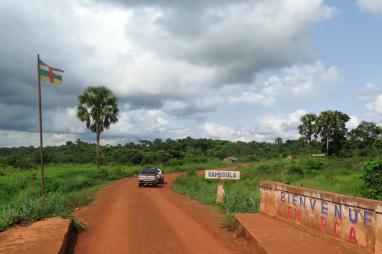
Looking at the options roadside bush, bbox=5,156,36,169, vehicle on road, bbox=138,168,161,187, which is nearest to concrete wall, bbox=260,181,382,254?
vehicle on road, bbox=138,168,161,187

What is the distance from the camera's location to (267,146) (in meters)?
131

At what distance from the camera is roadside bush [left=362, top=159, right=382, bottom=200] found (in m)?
21.1

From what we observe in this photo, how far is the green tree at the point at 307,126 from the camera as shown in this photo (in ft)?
297

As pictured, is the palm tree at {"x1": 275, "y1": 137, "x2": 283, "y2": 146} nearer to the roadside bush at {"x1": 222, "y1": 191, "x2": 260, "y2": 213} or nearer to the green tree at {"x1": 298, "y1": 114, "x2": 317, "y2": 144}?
the green tree at {"x1": 298, "y1": 114, "x2": 317, "y2": 144}

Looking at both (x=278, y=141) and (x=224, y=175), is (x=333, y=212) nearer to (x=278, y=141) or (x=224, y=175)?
(x=224, y=175)

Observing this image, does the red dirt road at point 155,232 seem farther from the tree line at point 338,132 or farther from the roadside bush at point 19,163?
the tree line at point 338,132

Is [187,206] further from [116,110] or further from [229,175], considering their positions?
[116,110]

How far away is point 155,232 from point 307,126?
8463cm

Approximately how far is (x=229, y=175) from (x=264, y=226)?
8.69 m

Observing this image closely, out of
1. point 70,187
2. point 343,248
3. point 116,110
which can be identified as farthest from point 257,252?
point 116,110

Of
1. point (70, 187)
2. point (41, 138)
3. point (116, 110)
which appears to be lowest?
point (70, 187)

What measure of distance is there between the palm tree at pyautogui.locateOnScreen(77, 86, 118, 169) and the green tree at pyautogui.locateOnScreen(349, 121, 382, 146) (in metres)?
58.6

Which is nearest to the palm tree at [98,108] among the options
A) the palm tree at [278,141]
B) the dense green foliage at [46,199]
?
the dense green foliage at [46,199]

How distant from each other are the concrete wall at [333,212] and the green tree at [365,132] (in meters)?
80.7
